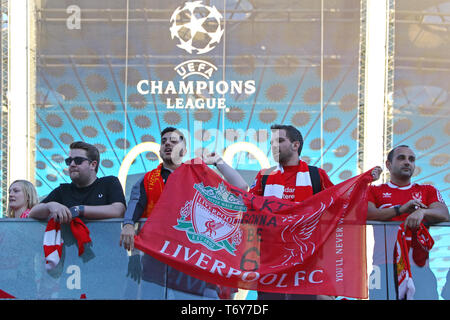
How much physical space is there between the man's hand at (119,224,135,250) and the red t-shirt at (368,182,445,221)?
1538mm

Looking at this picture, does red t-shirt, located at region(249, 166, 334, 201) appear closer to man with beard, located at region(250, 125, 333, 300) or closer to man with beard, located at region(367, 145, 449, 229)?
man with beard, located at region(250, 125, 333, 300)

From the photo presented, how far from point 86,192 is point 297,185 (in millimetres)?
1364

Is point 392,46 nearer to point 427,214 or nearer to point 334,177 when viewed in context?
point 334,177

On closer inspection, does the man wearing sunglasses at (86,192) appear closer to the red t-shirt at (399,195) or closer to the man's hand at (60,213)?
the man's hand at (60,213)

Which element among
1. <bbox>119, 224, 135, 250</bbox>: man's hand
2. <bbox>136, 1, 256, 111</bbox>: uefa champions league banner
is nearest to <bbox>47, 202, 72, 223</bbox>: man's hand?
<bbox>119, 224, 135, 250</bbox>: man's hand

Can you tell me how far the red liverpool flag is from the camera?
465cm

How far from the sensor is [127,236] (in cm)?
465

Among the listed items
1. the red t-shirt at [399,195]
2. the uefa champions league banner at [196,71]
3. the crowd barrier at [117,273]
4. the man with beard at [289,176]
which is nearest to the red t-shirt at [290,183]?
the man with beard at [289,176]

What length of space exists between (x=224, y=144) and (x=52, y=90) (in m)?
2.19

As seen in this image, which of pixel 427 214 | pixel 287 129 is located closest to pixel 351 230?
pixel 427 214
